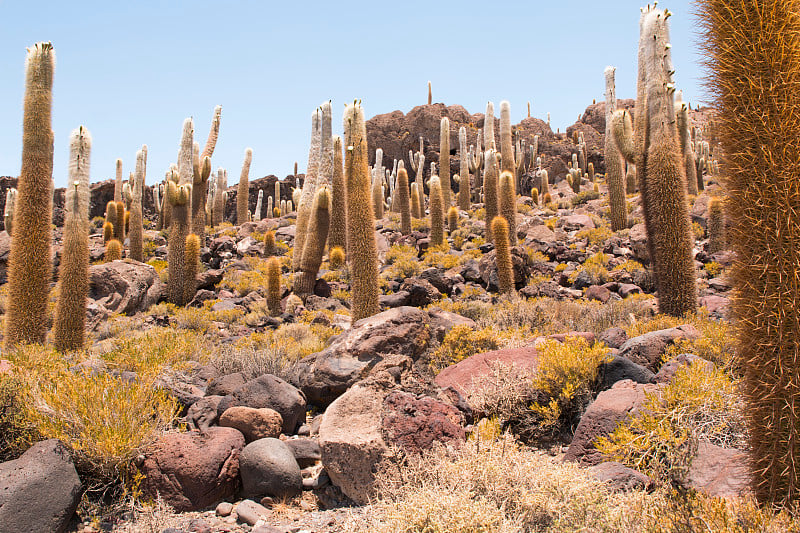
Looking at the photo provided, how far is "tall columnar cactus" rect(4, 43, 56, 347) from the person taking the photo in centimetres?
895

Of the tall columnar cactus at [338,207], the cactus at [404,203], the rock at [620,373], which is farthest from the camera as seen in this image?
the cactus at [404,203]

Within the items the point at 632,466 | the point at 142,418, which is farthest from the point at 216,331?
the point at 632,466

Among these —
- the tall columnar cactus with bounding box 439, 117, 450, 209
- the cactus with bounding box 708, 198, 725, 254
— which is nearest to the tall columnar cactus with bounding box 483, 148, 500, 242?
the tall columnar cactus with bounding box 439, 117, 450, 209

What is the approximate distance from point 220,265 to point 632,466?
1736cm

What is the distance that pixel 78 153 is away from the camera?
1032 cm

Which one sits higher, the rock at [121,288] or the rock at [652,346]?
the rock at [121,288]

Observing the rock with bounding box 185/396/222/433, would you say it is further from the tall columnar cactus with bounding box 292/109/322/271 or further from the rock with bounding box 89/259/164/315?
the tall columnar cactus with bounding box 292/109/322/271

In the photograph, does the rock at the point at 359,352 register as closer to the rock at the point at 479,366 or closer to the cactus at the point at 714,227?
the rock at the point at 479,366

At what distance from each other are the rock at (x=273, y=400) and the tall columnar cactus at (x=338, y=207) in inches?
411

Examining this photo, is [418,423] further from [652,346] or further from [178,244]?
[178,244]

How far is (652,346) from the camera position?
6.31m

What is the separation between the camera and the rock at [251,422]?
5.29m

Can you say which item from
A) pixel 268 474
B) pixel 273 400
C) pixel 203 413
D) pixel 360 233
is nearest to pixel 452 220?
pixel 360 233

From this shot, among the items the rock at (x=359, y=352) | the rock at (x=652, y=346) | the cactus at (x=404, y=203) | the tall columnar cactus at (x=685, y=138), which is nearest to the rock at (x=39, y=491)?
the rock at (x=359, y=352)
